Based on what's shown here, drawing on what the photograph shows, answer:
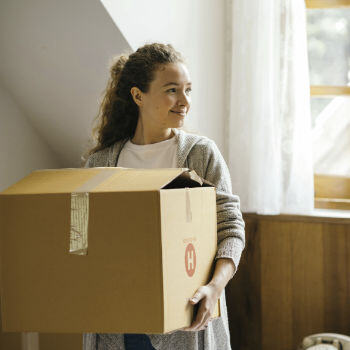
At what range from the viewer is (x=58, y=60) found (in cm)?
201

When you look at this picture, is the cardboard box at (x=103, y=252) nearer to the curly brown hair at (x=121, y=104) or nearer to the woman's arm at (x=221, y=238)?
the woman's arm at (x=221, y=238)

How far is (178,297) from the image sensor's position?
3.52 feet

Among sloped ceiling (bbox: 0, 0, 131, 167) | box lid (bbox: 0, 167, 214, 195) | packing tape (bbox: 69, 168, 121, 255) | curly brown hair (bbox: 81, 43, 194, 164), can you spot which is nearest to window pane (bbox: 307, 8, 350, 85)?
sloped ceiling (bbox: 0, 0, 131, 167)

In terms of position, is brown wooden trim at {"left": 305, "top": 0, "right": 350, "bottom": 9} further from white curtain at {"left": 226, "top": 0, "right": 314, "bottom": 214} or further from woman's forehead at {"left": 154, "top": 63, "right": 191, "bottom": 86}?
woman's forehead at {"left": 154, "top": 63, "right": 191, "bottom": 86}

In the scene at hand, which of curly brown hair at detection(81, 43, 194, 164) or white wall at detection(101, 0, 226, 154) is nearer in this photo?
curly brown hair at detection(81, 43, 194, 164)

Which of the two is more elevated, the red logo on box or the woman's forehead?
the woman's forehead

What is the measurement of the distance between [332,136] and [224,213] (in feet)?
4.30

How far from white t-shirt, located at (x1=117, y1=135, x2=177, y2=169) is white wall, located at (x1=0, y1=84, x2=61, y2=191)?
83cm

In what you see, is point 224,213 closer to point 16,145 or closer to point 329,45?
point 16,145

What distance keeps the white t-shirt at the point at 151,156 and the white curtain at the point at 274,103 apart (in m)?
0.93

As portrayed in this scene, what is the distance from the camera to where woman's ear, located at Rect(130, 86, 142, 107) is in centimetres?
154

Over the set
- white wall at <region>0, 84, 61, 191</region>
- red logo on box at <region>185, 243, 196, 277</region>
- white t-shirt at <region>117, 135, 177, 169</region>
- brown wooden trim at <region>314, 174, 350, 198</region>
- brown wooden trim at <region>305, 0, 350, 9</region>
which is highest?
brown wooden trim at <region>305, 0, 350, 9</region>

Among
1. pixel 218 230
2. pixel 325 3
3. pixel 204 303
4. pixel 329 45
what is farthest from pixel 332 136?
pixel 204 303

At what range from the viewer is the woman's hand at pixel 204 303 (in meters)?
1.14
